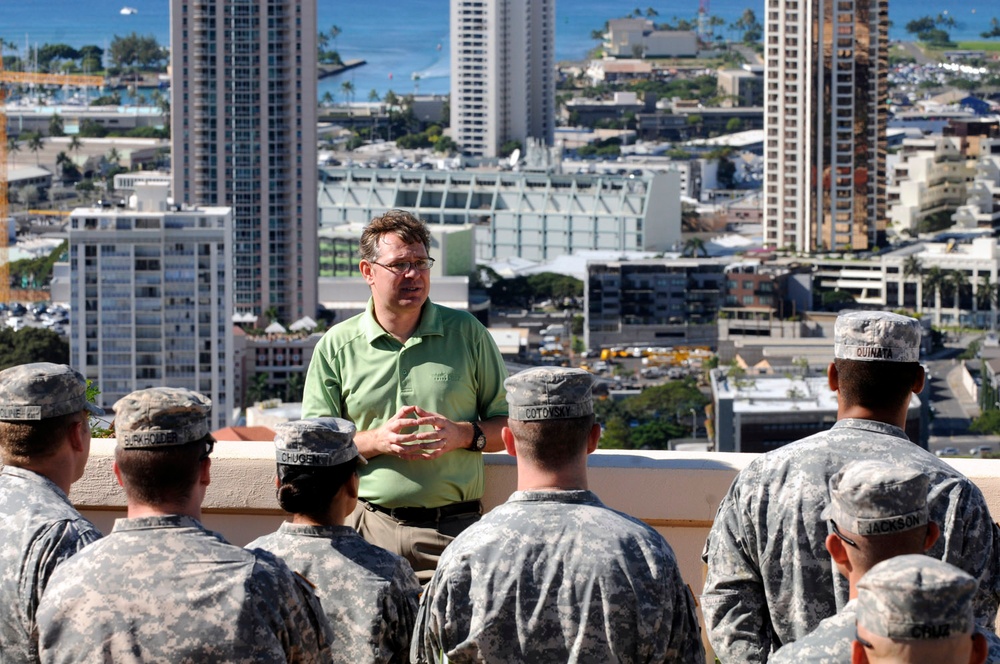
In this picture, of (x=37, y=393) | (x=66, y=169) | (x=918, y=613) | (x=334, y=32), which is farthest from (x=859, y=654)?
(x=334, y=32)

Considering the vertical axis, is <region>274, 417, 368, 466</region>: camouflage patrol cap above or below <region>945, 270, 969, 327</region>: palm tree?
below

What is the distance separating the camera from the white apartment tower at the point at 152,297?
41.4 meters

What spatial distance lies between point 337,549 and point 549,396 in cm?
37

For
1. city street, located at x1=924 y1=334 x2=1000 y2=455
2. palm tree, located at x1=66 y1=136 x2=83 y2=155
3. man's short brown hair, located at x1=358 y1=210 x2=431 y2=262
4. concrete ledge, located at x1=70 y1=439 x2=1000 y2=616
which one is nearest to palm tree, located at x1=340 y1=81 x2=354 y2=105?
palm tree, located at x1=66 y1=136 x2=83 y2=155

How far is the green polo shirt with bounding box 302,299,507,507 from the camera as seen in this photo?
322 centimetres

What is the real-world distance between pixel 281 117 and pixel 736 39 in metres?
81.8

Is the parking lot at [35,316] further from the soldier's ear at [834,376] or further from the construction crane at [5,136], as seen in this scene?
the soldier's ear at [834,376]

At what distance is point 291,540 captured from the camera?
2.61 meters

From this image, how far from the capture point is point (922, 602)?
6.24ft

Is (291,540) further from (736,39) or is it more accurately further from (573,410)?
(736,39)

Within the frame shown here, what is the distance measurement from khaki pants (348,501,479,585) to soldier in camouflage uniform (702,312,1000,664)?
637mm

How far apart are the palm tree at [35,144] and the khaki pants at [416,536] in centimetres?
8280

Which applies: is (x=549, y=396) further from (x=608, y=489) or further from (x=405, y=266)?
(x=608, y=489)

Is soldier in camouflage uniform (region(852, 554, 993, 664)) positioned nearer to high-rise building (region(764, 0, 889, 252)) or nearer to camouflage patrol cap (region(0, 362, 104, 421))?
camouflage patrol cap (region(0, 362, 104, 421))
